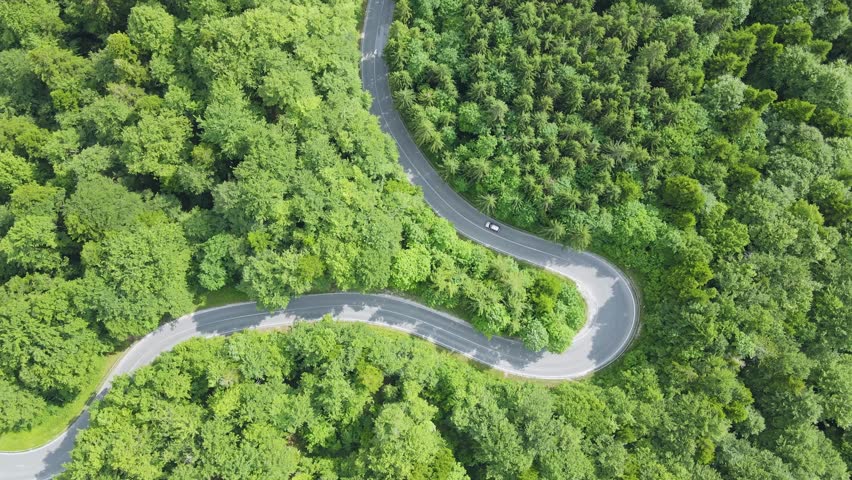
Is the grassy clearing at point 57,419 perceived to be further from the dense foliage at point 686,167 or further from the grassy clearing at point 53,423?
the dense foliage at point 686,167

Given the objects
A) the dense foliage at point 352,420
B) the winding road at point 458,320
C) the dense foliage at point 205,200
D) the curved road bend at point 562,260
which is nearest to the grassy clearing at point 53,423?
the winding road at point 458,320

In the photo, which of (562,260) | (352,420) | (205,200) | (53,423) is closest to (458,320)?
(562,260)

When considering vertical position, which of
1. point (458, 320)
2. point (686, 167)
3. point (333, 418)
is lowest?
point (333, 418)

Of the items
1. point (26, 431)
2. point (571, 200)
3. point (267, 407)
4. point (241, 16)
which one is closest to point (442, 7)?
point (241, 16)

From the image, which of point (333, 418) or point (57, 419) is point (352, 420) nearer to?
point (333, 418)

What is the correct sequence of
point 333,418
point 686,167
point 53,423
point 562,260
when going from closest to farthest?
point 333,418
point 53,423
point 686,167
point 562,260

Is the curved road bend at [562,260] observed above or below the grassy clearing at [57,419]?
above
